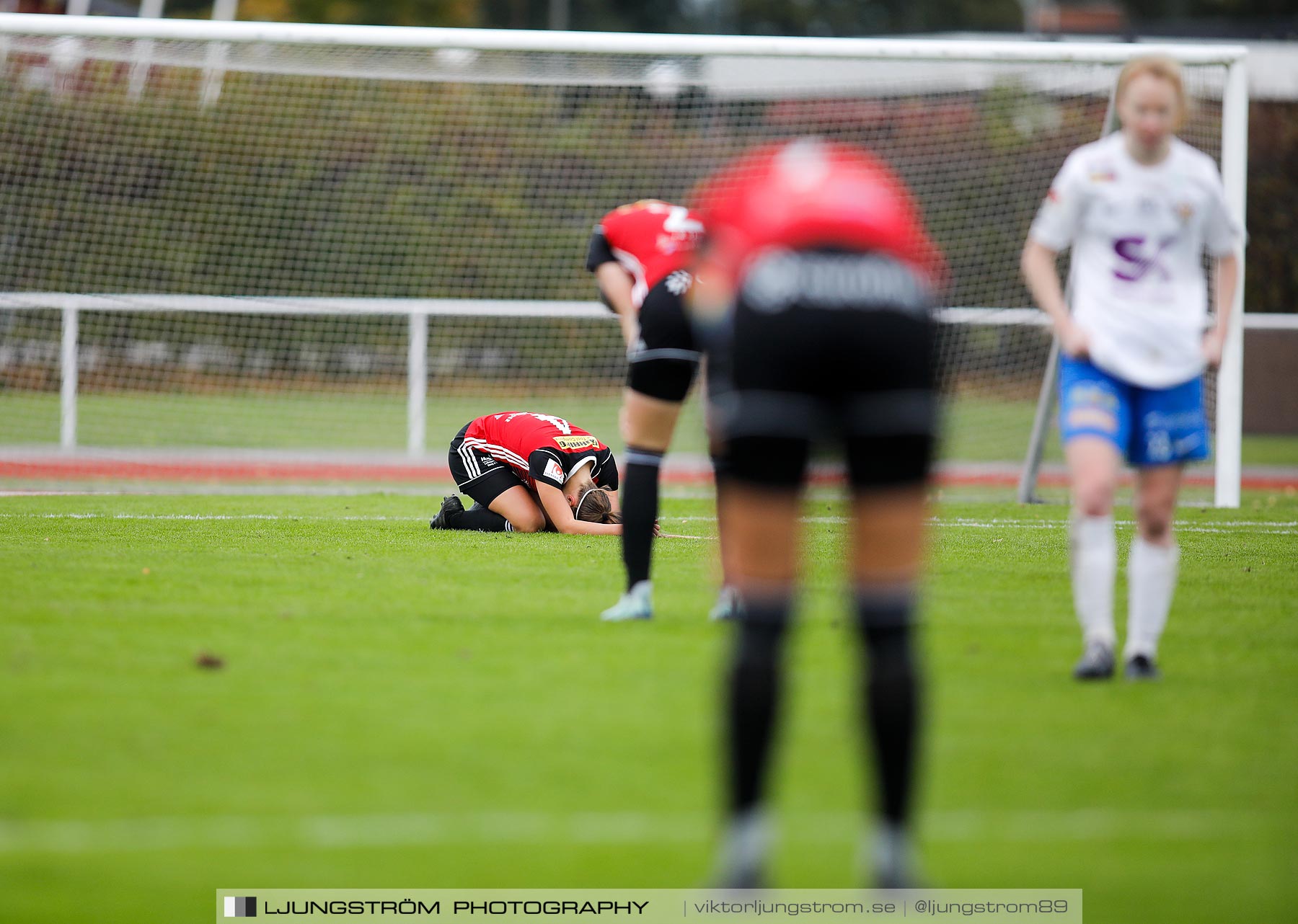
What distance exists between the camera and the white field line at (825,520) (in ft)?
30.0

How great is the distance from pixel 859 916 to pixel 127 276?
14075 millimetres

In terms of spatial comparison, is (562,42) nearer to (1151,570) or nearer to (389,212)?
(389,212)

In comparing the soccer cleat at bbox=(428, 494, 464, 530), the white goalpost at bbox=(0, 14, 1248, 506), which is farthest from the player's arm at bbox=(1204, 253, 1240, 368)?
the white goalpost at bbox=(0, 14, 1248, 506)

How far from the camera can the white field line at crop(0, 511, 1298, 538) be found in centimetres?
914

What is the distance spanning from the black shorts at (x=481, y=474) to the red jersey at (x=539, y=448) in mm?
34

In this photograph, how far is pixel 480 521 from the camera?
8719 millimetres

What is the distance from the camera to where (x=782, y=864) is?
2959 mm

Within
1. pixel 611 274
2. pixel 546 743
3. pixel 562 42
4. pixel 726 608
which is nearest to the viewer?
pixel 546 743

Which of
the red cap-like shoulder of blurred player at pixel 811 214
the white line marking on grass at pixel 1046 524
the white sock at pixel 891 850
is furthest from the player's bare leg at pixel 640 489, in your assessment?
the white line marking on grass at pixel 1046 524

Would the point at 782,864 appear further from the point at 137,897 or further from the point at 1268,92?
the point at 1268,92

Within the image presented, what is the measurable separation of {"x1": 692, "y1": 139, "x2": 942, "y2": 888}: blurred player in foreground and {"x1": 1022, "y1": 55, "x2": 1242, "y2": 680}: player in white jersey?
76.9 inches

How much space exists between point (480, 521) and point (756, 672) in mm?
6105

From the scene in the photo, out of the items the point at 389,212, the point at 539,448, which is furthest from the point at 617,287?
the point at 389,212

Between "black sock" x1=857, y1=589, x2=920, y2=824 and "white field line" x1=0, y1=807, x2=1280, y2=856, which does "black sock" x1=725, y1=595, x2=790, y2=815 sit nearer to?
"black sock" x1=857, y1=589, x2=920, y2=824
